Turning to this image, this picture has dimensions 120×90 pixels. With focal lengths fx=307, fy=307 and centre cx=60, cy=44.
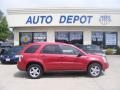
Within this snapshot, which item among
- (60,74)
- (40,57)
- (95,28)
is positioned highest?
(95,28)

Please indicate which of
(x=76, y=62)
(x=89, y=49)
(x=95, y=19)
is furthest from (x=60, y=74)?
(x=95, y=19)

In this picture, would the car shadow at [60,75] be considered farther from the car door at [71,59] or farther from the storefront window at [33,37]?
the storefront window at [33,37]

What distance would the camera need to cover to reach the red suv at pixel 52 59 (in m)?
14.7

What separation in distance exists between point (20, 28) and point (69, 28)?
17.0ft

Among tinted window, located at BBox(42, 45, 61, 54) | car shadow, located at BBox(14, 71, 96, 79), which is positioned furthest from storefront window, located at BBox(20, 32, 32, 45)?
tinted window, located at BBox(42, 45, 61, 54)

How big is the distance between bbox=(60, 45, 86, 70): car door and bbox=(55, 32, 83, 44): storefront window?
17.4m

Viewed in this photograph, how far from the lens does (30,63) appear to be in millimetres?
14789

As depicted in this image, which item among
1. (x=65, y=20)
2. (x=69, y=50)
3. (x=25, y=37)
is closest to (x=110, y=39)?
(x=65, y=20)

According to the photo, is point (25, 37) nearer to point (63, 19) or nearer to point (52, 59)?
point (63, 19)

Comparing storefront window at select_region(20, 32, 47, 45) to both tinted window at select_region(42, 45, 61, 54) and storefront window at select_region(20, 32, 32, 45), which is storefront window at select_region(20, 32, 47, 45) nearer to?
storefront window at select_region(20, 32, 32, 45)

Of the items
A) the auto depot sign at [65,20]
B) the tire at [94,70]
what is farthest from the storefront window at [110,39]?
the tire at [94,70]

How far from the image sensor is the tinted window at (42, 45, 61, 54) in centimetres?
1486

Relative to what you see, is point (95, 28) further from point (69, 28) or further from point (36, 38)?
point (36, 38)

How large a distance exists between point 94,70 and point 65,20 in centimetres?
1642
